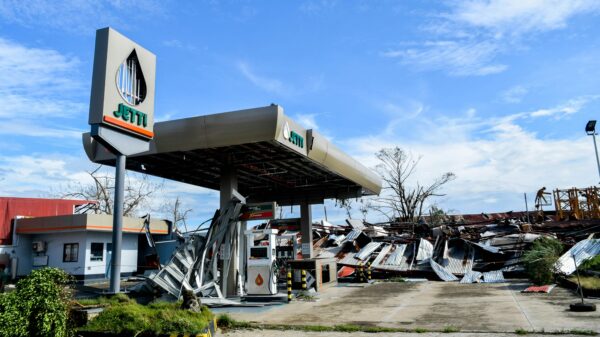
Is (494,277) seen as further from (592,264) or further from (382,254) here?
(382,254)

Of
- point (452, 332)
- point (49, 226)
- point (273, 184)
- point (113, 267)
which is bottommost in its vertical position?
point (452, 332)

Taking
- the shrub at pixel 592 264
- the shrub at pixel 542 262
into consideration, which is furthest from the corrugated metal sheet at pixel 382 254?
the shrub at pixel 592 264

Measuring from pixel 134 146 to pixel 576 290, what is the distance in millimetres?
14462

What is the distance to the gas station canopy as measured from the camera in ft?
45.7

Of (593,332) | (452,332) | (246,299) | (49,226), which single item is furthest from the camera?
(49,226)

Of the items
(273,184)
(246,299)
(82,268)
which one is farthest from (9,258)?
(246,299)

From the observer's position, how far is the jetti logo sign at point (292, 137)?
14.2 m

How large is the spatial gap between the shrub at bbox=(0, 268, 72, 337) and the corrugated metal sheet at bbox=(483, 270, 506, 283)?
57.3 ft

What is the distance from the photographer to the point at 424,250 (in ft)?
81.9

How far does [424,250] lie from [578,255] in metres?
7.85

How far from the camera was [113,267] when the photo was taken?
10.5 m

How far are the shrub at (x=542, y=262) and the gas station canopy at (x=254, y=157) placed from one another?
802 cm

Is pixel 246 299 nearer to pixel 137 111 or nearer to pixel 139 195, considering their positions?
pixel 137 111

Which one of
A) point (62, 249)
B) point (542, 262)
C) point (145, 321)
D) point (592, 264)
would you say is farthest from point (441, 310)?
point (62, 249)
